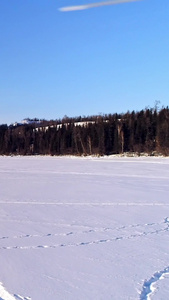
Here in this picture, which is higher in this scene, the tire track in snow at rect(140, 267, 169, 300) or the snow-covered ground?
the snow-covered ground

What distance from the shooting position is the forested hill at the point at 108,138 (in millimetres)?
58188

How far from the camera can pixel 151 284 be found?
516cm

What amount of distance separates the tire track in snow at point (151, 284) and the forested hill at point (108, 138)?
4562cm

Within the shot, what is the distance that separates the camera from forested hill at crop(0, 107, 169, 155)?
191ft

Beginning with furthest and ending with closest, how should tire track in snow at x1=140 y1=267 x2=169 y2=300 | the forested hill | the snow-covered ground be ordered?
the forested hill
the snow-covered ground
tire track in snow at x1=140 y1=267 x2=169 y2=300

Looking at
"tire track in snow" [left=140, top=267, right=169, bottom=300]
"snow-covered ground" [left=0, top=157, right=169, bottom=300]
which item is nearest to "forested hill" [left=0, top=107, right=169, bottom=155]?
"snow-covered ground" [left=0, top=157, right=169, bottom=300]

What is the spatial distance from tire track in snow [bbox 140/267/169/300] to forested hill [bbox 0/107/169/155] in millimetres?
45617

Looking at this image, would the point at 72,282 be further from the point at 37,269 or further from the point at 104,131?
the point at 104,131

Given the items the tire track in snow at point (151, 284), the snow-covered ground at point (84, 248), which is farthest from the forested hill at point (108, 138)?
the tire track in snow at point (151, 284)

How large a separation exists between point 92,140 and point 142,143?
39.2 feet

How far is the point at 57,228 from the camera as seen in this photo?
8484mm

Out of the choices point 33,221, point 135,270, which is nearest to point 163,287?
point 135,270

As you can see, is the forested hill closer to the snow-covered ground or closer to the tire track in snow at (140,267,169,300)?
the snow-covered ground

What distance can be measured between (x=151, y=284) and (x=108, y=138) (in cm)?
6202
